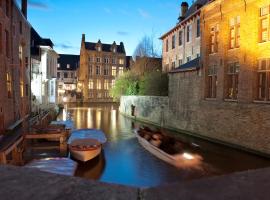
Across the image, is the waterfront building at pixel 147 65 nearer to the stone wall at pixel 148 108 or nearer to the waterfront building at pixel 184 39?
the waterfront building at pixel 184 39

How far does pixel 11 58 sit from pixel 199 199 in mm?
16631

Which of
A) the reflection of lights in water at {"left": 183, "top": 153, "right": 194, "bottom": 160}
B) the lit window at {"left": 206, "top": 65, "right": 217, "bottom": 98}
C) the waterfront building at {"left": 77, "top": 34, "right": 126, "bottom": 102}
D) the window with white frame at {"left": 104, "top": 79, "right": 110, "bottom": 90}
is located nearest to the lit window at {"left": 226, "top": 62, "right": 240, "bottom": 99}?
the lit window at {"left": 206, "top": 65, "right": 217, "bottom": 98}

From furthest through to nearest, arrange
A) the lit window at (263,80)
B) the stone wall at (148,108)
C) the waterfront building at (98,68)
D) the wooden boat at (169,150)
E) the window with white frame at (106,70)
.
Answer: the window with white frame at (106,70)
the waterfront building at (98,68)
the stone wall at (148,108)
the lit window at (263,80)
the wooden boat at (169,150)

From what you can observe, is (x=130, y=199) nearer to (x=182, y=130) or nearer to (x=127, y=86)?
(x=182, y=130)

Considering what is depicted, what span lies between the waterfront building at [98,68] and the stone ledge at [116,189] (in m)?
65.9

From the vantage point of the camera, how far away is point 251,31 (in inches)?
619

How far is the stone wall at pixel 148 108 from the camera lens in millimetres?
27155

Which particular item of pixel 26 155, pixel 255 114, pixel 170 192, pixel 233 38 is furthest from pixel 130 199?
pixel 233 38

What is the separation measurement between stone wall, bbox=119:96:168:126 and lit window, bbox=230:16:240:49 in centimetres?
977

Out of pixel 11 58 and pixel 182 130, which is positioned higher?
pixel 11 58

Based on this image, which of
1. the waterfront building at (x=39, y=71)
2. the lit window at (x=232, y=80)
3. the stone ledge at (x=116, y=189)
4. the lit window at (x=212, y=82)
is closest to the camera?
the stone ledge at (x=116, y=189)

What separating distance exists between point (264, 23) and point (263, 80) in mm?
3004

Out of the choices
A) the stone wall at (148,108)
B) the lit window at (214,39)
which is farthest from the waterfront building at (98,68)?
the lit window at (214,39)

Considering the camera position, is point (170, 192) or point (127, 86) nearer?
point (170, 192)
